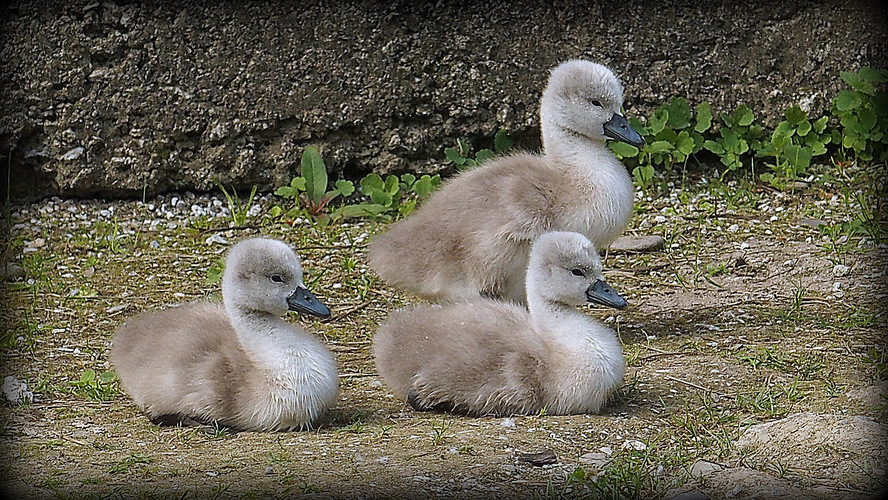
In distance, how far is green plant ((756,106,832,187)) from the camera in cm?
642

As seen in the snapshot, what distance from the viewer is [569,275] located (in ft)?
12.2

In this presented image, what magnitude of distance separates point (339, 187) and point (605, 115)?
6.89 ft

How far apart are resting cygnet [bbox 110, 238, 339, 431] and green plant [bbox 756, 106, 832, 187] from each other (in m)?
3.63

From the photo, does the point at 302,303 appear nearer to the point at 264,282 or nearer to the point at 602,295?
the point at 264,282

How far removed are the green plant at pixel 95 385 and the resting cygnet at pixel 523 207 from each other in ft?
3.68

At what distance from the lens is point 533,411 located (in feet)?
12.1

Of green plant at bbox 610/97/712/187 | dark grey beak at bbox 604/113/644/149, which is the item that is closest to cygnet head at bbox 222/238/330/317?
dark grey beak at bbox 604/113/644/149

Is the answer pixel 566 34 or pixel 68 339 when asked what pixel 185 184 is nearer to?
pixel 68 339

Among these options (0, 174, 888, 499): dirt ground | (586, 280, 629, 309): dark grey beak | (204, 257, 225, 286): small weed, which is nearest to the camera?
(0, 174, 888, 499): dirt ground

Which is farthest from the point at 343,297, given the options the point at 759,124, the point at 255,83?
the point at 759,124

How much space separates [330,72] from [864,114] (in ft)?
9.60

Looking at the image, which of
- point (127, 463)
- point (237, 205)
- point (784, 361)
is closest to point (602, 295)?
point (784, 361)

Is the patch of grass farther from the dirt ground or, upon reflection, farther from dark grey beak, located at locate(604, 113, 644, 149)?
dark grey beak, located at locate(604, 113, 644, 149)

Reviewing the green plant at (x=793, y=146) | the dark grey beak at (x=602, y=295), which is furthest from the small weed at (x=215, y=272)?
the green plant at (x=793, y=146)
